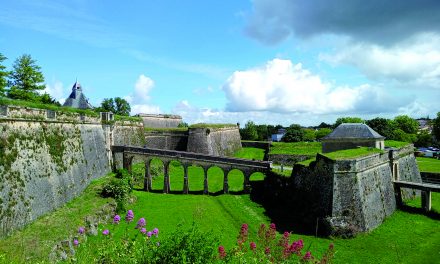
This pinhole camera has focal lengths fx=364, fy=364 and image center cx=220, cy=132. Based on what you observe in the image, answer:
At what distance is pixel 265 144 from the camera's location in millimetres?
60844

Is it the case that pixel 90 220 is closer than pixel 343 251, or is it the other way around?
pixel 343 251

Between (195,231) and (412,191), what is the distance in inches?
1098

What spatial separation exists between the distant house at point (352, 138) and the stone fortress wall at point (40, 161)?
20317 millimetres

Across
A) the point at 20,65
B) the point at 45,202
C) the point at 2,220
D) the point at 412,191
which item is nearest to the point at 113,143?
the point at 20,65

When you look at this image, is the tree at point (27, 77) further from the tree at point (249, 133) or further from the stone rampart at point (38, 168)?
the tree at point (249, 133)

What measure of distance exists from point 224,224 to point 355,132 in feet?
51.0

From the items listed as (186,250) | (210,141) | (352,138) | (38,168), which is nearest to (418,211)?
(352,138)

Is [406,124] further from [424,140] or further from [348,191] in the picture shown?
[348,191]

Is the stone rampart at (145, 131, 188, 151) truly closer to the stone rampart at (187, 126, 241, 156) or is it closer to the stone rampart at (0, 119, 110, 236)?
the stone rampart at (187, 126, 241, 156)

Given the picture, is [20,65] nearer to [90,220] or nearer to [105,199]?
[105,199]

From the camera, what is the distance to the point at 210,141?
45.5 m

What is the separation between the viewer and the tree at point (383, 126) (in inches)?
2657

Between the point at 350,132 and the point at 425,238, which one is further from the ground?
the point at 350,132

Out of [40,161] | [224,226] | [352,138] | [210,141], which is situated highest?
[352,138]
